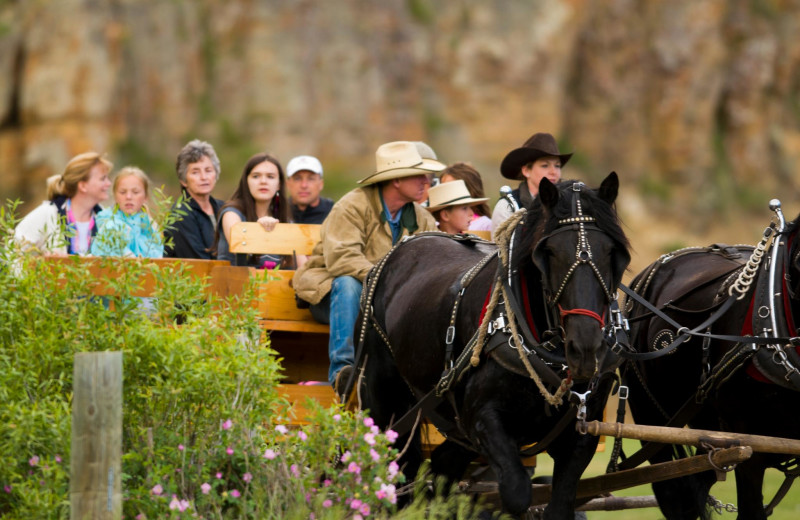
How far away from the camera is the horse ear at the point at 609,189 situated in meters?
5.07

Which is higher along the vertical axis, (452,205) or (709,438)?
(452,205)

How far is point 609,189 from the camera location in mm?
5105

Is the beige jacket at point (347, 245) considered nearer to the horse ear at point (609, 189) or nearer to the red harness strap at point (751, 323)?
the horse ear at point (609, 189)

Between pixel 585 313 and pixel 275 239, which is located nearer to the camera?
pixel 585 313

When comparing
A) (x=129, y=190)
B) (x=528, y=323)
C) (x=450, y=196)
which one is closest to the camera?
(x=528, y=323)

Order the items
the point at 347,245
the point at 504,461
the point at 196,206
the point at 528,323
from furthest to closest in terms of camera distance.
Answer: the point at 196,206 < the point at 347,245 < the point at 528,323 < the point at 504,461

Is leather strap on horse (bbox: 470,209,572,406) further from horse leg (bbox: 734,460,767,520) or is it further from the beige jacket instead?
the beige jacket

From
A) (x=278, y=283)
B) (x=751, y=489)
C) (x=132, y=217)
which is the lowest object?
(x=751, y=489)

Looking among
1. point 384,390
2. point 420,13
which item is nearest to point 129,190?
point 384,390

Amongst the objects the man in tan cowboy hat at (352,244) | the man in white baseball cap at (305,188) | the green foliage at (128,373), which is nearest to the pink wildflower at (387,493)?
the green foliage at (128,373)

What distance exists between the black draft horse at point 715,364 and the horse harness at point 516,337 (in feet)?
2.64

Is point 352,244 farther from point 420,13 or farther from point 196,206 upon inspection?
point 420,13

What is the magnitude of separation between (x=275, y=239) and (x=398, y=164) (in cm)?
95

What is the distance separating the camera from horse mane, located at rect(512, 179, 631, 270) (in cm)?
495
